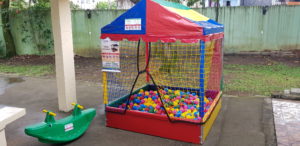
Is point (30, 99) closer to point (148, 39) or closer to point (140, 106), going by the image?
point (140, 106)

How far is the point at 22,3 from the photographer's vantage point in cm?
1198

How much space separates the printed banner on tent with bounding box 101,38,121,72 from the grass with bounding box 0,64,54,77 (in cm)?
513

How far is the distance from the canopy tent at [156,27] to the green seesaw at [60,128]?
1.32 meters

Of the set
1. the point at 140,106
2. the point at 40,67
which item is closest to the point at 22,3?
the point at 40,67

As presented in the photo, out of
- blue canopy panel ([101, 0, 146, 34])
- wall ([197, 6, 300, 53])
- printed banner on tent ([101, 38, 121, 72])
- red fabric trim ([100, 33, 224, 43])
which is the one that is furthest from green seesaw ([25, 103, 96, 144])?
wall ([197, 6, 300, 53])

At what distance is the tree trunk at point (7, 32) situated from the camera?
11164mm

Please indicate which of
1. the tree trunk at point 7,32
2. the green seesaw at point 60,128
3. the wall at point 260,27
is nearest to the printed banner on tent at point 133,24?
the green seesaw at point 60,128

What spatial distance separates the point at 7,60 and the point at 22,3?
2.69 m

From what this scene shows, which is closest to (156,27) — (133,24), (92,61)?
(133,24)

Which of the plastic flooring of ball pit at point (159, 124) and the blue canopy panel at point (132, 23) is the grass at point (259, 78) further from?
the blue canopy panel at point (132, 23)

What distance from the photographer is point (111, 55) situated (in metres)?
4.21

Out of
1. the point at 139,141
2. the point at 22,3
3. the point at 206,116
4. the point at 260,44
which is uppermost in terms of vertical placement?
the point at 22,3

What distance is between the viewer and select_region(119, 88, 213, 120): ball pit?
Answer: 4312 mm

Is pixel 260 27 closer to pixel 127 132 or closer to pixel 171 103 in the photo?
pixel 171 103
